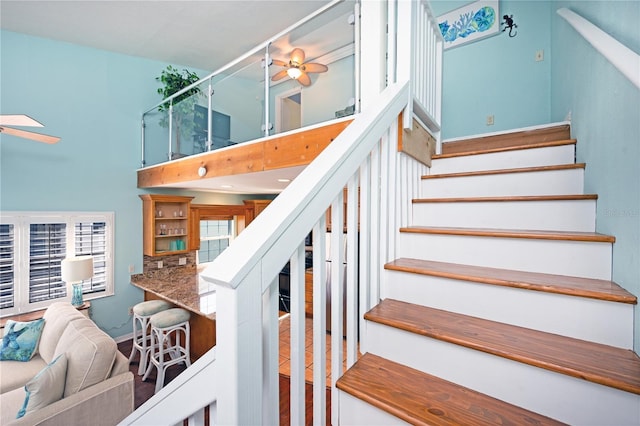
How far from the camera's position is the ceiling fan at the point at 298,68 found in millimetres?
2795

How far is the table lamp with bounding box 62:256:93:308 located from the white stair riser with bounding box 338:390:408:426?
14.5ft

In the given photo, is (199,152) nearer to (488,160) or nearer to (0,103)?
(0,103)

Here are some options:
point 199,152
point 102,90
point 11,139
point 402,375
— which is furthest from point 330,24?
point 11,139

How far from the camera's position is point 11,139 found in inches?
143

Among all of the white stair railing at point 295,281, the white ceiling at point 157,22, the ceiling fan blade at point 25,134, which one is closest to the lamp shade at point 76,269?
the ceiling fan blade at point 25,134

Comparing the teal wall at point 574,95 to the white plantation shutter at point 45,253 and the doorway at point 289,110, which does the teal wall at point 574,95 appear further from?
the white plantation shutter at point 45,253

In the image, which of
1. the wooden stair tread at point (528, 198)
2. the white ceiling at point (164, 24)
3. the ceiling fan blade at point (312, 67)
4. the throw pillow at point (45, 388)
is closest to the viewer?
the wooden stair tread at point (528, 198)

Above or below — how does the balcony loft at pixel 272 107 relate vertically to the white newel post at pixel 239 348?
above

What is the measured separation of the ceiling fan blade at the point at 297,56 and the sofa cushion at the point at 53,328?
3395 mm

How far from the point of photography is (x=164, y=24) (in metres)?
4.02

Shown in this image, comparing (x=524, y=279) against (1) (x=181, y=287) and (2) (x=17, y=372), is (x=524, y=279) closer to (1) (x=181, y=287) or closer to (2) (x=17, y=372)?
(1) (x=181, y=287)

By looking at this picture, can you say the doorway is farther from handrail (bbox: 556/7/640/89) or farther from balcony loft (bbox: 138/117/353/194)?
handrail (bbox: 556/7/640/89)

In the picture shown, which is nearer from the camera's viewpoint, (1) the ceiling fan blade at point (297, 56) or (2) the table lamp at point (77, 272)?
(1) the ceiling fan blade at point (297, 56)

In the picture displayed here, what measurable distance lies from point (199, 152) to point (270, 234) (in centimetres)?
321
